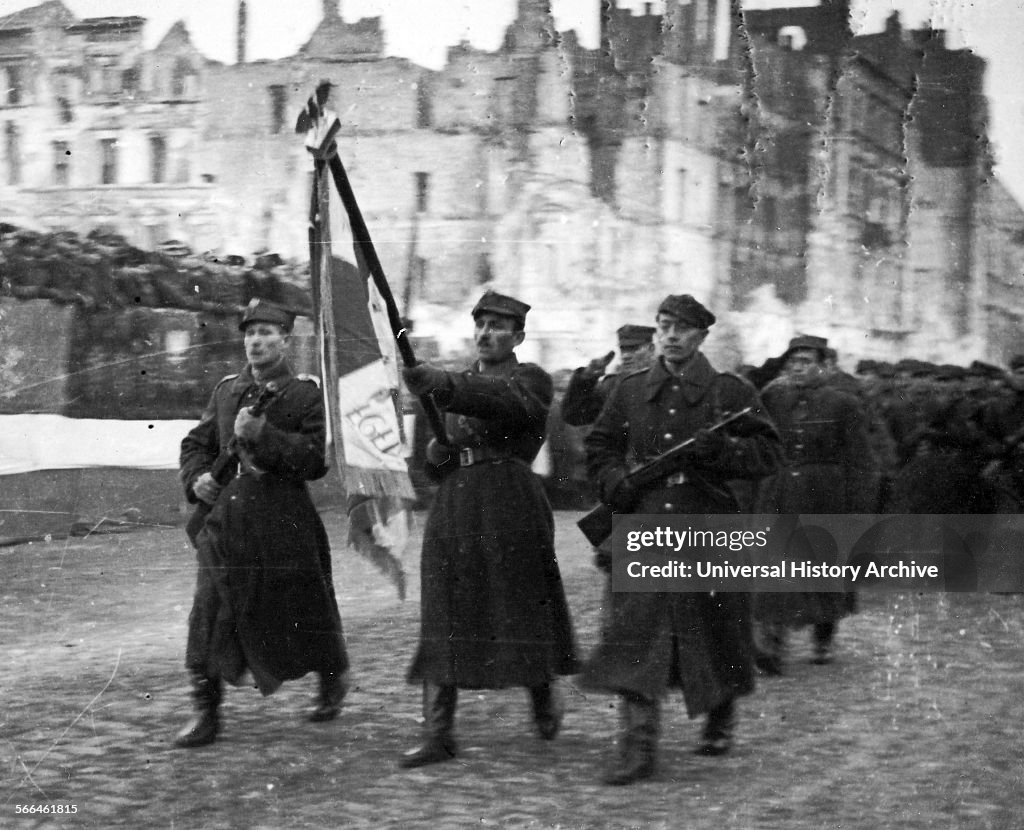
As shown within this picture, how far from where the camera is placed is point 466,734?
4582mm

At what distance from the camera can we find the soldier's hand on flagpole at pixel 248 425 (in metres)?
4.63

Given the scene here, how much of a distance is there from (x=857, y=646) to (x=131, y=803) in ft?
7.70

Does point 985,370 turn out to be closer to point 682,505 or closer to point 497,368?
point 682,505

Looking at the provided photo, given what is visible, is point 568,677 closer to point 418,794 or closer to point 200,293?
point 418,794

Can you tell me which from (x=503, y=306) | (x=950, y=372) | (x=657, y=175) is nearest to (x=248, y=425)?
(x=503, y=306)

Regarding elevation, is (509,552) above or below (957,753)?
above

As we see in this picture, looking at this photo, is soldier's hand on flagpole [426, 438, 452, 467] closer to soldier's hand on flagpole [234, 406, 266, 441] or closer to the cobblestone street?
the cobblestone street

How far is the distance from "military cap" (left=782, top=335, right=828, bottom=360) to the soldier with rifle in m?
0.17

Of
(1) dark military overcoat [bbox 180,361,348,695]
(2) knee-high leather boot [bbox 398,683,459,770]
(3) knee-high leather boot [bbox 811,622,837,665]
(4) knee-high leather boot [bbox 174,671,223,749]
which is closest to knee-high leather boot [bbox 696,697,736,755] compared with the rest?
(3) knee-high leather boot [bbox 811,622,837,665]

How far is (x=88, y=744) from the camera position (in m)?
4.74

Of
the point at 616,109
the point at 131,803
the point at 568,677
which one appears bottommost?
the point at 131,803

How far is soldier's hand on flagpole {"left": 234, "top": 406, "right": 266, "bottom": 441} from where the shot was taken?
463 centimetres

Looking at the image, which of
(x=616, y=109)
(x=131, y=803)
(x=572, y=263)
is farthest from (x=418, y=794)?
(x=616, y=109)

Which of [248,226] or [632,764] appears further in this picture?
[248,226]
